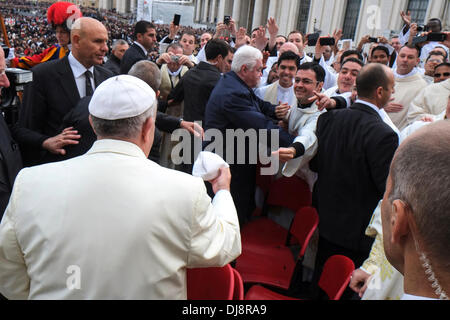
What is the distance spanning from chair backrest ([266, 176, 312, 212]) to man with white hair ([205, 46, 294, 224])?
1.04 feet

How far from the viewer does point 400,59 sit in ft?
16.0

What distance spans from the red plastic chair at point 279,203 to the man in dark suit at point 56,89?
1.85 meters

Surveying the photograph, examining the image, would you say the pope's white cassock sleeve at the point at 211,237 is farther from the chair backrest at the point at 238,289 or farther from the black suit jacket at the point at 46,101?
the black suit jacket at the point at 46,101

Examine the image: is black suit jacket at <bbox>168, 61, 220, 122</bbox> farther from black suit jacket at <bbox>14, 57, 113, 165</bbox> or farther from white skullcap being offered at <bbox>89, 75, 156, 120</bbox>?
white skullcap being offered at <bbox>89, 75, 156, 120</bbox>

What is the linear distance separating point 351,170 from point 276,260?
986 mm

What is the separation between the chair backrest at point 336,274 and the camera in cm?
192

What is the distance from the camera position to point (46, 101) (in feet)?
8.69

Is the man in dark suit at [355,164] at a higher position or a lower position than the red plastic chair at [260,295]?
higher

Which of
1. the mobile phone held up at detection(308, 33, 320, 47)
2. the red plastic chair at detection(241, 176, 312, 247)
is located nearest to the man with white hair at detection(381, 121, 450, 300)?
the red plastic chair at detection(241, 176, 312, 247)

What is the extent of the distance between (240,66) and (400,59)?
3058 millimetres

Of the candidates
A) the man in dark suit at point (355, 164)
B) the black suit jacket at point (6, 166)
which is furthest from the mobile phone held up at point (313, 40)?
the black suit jacket at point (6, 166)

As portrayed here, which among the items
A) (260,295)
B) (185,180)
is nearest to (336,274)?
(260,295)

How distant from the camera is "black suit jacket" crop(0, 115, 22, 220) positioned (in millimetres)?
1950

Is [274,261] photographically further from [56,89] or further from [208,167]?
[56,89]
